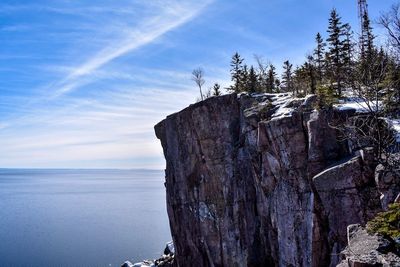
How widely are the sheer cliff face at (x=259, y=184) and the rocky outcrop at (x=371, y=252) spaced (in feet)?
28.3

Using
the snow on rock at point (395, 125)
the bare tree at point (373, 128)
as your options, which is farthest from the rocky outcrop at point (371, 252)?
the snow on rock at point (395, 125)

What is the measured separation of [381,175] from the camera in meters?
19.4

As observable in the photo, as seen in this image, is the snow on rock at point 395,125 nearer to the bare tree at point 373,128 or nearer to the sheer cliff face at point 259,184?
the bare tree at point 373,128

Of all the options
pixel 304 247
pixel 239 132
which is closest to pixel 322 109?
pixel 304 247

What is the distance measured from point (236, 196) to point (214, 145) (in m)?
6.12

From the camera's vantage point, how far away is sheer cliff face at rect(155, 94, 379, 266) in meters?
23.0

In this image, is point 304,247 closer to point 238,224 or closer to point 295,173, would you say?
point 295,173

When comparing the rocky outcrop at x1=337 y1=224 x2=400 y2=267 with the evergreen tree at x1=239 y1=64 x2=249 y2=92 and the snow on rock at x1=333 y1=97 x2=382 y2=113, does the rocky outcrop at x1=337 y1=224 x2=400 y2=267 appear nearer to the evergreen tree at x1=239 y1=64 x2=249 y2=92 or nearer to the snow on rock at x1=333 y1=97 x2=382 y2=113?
the snow on rock at x1=333 y1=97 x2=382 y2=113

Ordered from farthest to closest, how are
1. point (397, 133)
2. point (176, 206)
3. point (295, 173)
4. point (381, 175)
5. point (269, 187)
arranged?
point (176, 206)
point (269, 187)
point (295, 173)
point (397, 133)
point (381, 175)

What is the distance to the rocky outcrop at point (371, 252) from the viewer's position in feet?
37.1

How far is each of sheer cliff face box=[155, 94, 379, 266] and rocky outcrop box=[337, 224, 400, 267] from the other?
28.3 ft

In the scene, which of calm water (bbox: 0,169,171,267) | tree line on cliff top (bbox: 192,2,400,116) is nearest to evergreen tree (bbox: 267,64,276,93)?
tree line on cliff top (bbox: 192,2,400,116)

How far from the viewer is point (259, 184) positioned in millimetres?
32906

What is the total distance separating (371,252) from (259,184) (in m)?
21.0
